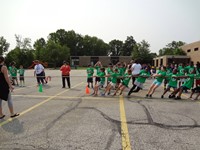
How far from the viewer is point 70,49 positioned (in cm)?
10938

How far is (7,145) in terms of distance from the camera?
3.95 metres

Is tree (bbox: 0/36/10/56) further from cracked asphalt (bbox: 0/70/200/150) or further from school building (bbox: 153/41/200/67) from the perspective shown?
cracked asphalt (bbox: 0/70/200/150)

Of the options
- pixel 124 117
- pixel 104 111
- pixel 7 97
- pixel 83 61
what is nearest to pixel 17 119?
pixel 7 97

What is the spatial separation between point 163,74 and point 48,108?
5.51 metres

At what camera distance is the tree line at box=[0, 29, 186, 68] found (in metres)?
70.4

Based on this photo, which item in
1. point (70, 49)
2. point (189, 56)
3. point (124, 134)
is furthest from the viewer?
point (70, 49)

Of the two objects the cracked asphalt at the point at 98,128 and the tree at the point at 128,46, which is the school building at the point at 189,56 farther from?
the tree at the point at 128,46

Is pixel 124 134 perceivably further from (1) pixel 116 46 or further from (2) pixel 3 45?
(1) pixel 116 46

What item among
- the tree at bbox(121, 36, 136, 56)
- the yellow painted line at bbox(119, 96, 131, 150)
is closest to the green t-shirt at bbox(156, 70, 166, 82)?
the yellow painted line at bbox(119, 96, 131, 150)

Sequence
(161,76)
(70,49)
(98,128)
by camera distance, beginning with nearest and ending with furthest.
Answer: (98,128) < (161,76) < (70,49)

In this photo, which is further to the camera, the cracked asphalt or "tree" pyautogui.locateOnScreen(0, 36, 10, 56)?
"tree" pyautogui.locateOnScreen(0, 36, 10, 56)

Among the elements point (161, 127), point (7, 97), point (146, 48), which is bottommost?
point (161, 127)

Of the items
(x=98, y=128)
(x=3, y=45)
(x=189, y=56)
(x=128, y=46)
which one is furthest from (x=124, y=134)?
(x=128, y=46)

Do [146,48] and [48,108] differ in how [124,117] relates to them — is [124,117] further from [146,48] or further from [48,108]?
[146,48]
